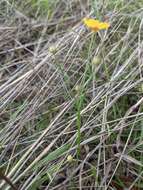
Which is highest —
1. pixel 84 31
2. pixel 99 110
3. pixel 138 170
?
pixel 84 31

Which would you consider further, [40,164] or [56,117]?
[56,117]

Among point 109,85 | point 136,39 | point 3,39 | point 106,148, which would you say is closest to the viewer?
point 106,148

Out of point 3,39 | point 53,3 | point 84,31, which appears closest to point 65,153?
point 84,31

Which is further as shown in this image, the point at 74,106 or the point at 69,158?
the point at 74,106

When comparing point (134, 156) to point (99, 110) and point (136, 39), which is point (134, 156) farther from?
point (136, 39)

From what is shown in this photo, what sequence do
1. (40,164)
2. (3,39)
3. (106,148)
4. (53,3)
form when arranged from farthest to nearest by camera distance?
(53,3) → (3,39) → (106,148) → (40,164)

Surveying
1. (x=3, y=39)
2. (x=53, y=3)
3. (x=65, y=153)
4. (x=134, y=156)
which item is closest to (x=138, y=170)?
(x=134, y=156)

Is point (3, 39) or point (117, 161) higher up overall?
point (3, 39)
